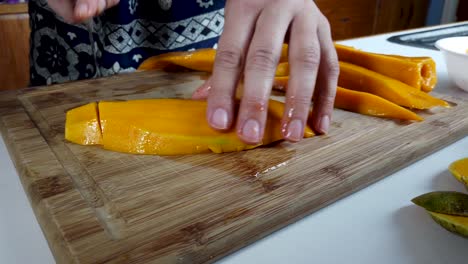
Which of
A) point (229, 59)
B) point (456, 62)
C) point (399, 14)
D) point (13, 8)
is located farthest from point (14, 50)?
point (399, 14)

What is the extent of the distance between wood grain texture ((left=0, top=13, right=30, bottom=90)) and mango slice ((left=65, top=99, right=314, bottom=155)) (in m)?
1.96

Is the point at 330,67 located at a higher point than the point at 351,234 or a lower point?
higher

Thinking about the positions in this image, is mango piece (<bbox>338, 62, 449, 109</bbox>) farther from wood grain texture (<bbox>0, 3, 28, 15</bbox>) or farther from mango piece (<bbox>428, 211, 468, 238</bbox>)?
wood grain texture (<bbox>0, 3, 28, 15</bbox>)

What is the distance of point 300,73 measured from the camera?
2.61 feet

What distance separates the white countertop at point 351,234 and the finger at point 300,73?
17cm

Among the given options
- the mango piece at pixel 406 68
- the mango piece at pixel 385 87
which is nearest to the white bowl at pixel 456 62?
the mango piece at pixel 406 68

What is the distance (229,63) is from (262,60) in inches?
2.5

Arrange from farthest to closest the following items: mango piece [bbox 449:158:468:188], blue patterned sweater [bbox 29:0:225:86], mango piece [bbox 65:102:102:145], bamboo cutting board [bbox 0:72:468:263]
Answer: blue patterned sweater [bbox 29:0:225:86], mango piece [bbox 65:102:102:145], mango piece [bbox 449:158:468:188], bamboo cutting board [bbox 0:72:468:263]

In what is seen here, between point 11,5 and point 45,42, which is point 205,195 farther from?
point 11,5

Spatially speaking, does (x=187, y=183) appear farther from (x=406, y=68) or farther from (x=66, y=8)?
(x=406, y=68)

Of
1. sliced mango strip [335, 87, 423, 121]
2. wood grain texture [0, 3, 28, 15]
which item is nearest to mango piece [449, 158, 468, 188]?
sliced mango strip [335, 87, 423, 121]

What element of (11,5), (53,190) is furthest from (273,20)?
(11,5)

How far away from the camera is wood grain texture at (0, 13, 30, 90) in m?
2.43

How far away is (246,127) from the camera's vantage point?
0.72 metres
